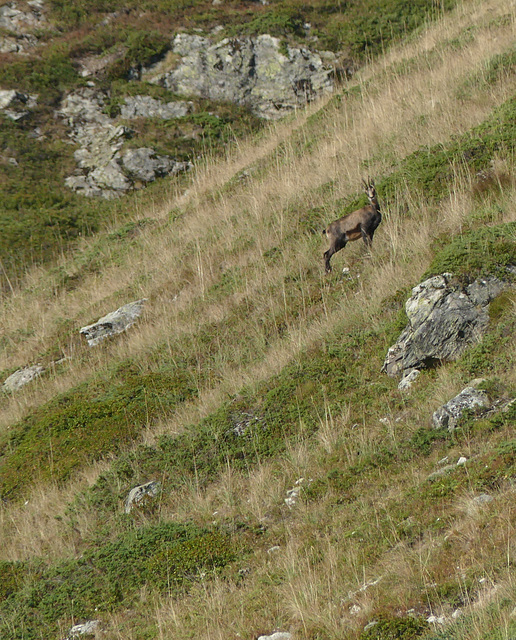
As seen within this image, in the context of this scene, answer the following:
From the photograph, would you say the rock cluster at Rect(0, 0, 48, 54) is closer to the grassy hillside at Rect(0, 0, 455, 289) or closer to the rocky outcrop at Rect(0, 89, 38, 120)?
the grassy hillside at Rect(0, 0, 455, 289)

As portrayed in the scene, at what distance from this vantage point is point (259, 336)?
10086mm

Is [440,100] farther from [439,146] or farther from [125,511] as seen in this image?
[125,511]

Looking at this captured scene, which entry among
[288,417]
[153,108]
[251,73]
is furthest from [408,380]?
[251,73]

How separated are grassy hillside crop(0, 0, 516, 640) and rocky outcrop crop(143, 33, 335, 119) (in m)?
6.21

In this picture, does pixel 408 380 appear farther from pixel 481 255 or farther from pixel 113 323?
pixel 113 323

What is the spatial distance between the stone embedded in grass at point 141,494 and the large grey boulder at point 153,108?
1580cm

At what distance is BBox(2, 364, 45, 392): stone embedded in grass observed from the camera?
1229 centimetres

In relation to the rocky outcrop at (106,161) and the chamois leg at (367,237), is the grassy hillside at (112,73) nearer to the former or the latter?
the rocky outcrop at (106,161)

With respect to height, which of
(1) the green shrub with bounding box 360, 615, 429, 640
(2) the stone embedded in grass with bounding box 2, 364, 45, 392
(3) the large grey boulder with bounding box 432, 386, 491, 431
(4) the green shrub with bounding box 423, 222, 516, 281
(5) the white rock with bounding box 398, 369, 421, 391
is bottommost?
(2) the stone embedded in grass with bounding box 2, 364, 45, 392

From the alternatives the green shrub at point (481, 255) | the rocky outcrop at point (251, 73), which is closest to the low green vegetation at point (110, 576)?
the green shrub at point (481, 255)

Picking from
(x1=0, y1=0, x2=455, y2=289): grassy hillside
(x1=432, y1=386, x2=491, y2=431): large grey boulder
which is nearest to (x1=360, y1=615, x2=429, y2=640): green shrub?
(x1=432, y1=386, x2=491, y2=431): large grey boulder

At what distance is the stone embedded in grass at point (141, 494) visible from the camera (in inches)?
310

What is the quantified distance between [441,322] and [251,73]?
1675 centimetres

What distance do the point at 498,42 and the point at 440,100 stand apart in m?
2.65
